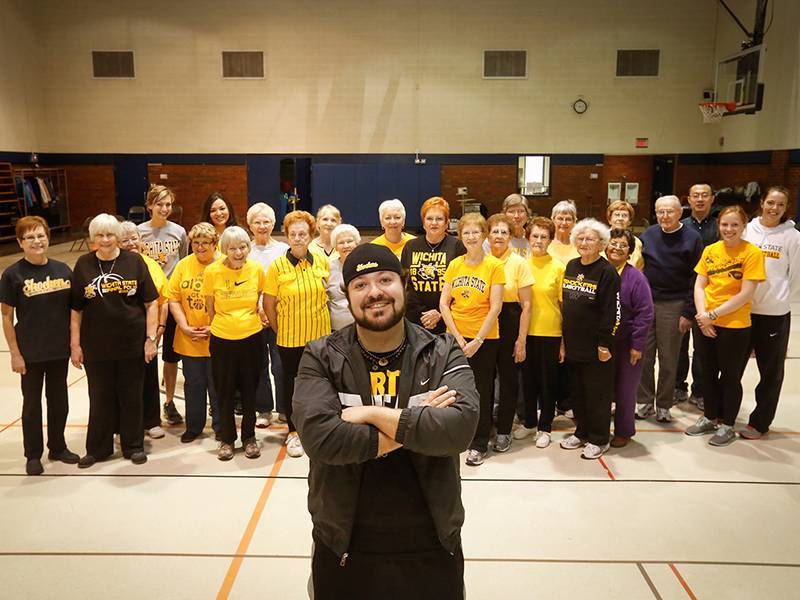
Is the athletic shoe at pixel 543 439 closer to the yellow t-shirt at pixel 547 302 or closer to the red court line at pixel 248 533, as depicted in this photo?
the yellow t-shirt at pixel 547 302

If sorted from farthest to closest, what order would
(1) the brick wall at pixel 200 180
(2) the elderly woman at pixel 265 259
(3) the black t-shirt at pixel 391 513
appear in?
1. (1) the brick wall at pixel 200 180
2. (2) the elderly woman at pixel 265 259
3. (3) the black t-shirt at pixel 391 513

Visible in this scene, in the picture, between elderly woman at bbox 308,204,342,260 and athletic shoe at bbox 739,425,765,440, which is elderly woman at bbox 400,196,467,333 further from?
athletic shoe at bbox 739,425,765,440

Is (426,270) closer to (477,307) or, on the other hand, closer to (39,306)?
(477,307)

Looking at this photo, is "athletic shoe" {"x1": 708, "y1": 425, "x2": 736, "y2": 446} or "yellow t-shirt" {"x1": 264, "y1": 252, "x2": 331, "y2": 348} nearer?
"yellow t-shirt" {"x1": 264, "y1": 252, "x2": 331, "y2": 348}

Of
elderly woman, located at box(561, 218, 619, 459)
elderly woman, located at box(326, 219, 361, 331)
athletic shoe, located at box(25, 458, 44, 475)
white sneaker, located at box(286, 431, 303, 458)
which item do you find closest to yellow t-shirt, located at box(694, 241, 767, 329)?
elderly woman, located at box(561, 218, 619, 459)

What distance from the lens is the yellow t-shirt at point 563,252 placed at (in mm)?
5383

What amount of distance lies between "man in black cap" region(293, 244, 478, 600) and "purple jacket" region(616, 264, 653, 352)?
303 centimetres

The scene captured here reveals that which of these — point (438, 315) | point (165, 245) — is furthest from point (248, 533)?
point (165, 245)

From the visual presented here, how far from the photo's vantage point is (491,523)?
388 centimetres

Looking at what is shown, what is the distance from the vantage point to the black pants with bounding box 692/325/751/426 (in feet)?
16.2

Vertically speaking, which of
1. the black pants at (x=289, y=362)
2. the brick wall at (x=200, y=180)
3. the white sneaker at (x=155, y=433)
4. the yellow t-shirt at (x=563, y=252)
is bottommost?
the white sneaker at (x=155, y=433)

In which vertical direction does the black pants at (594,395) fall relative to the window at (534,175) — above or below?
below

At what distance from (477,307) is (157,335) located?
2318 mm

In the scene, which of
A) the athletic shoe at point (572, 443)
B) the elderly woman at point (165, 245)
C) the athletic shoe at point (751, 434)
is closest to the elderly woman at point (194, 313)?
the elderly woman at point (165, 245)
